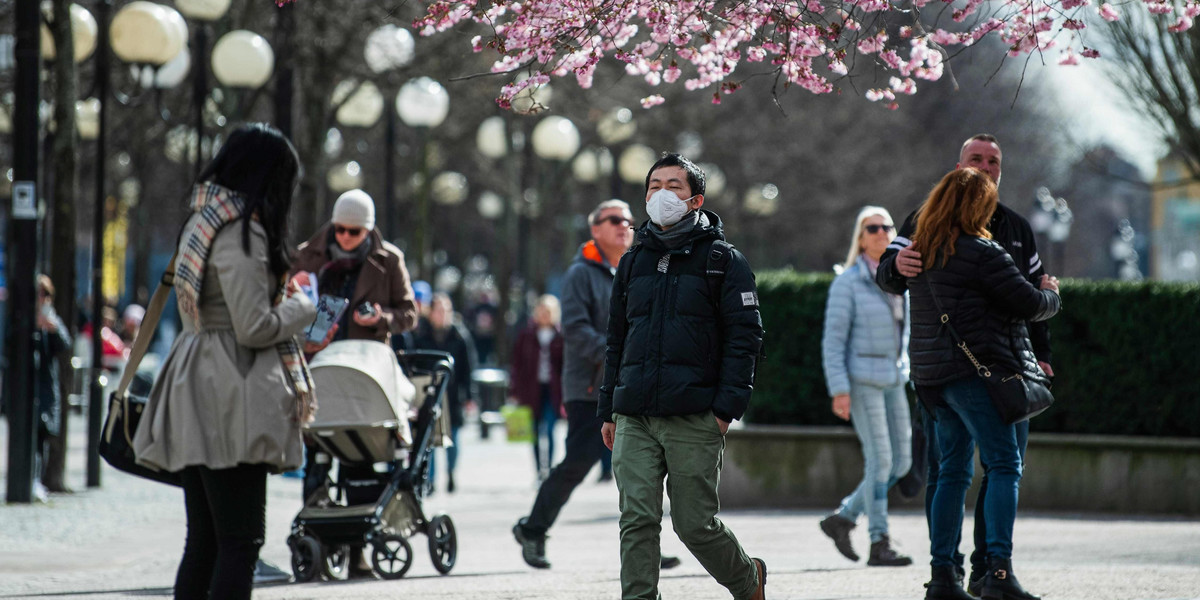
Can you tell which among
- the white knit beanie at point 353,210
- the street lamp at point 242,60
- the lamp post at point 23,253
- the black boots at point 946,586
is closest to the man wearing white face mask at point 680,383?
the black boots at point 946,586

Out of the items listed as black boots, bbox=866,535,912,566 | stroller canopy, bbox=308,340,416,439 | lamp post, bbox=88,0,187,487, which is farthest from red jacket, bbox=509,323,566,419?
stroller canopy, bbox=308,340,416,439

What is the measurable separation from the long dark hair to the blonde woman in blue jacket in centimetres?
402

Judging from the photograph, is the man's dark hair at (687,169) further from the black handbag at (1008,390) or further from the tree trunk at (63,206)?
the tree trunk at (63,206)

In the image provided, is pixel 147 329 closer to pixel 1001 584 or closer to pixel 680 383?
pixel 680 383

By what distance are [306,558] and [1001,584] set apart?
347 cm

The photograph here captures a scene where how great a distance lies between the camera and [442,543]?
8453 mm

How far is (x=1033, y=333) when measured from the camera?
7164mm

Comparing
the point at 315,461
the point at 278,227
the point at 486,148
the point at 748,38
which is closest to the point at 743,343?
the point at 278,227

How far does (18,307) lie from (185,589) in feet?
23.4

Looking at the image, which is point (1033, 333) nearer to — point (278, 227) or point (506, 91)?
point (506, 91)

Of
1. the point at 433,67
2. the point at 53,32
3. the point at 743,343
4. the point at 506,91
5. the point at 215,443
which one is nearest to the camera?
the point at 215,443

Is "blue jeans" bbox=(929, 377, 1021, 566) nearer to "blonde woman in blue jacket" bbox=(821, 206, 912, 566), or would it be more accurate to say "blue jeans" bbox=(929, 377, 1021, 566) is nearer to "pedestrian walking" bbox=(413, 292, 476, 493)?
"blonde woman in blue jacket" bbox=(821, 206, 912, 566)

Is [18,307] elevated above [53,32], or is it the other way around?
[53,32]

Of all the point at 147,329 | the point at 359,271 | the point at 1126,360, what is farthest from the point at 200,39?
the point at 147,329
